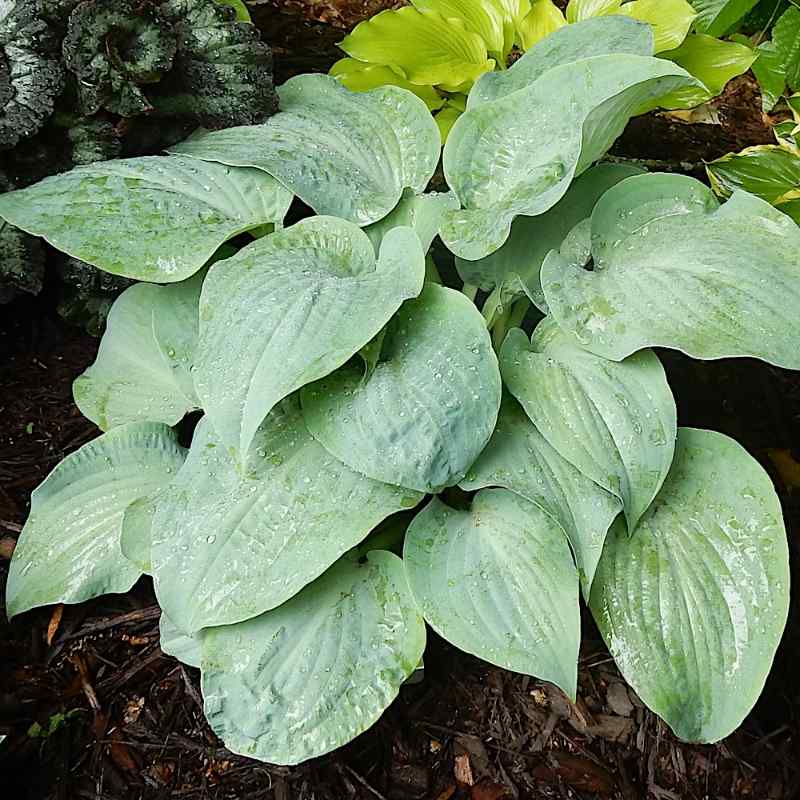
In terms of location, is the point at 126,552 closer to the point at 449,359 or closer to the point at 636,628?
the point at 449,359

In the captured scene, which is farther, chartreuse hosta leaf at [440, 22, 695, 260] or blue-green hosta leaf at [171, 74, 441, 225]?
blue-green hosta leaf at [171, 74, 441, 225]

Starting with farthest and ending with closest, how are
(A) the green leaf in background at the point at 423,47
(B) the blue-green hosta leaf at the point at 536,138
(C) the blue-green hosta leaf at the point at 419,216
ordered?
(A) the green leaf in background at the point at 423,47
(C) the blue-green hosta leaf at the point at 419,216
(B) the blue-green hosta leaf at the point at 536,138

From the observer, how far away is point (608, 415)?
Result: 0.96m

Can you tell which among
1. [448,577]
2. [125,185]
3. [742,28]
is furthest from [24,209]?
[742,28]

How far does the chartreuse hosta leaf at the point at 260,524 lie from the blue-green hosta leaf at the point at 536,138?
325mm

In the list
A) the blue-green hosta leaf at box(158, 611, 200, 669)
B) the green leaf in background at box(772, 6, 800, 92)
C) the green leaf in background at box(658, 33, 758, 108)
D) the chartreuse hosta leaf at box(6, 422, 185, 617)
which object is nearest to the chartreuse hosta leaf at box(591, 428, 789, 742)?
the blue-green hosta leaf at box(158, 611, 200, 669)

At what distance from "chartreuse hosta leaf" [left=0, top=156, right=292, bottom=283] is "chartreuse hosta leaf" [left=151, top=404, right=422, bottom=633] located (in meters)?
0.27

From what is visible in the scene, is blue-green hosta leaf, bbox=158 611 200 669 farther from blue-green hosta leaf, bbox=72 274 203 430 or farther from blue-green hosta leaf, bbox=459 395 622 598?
blue-green hosta leaf, bbox=459 395 622 598

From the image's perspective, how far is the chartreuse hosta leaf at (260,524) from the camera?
939mm

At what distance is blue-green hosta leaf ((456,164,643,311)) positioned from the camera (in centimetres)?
119

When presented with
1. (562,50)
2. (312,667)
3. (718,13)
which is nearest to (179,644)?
(312,667)

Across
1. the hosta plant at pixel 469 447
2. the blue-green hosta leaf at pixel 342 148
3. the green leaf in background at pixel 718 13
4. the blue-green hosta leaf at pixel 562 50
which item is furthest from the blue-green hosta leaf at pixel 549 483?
the green leaf in background at pixel 718 13

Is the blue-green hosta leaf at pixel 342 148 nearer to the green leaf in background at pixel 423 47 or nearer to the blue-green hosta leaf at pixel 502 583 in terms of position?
the green leaf in background at pixel 423 47

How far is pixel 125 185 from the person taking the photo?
1.13m
